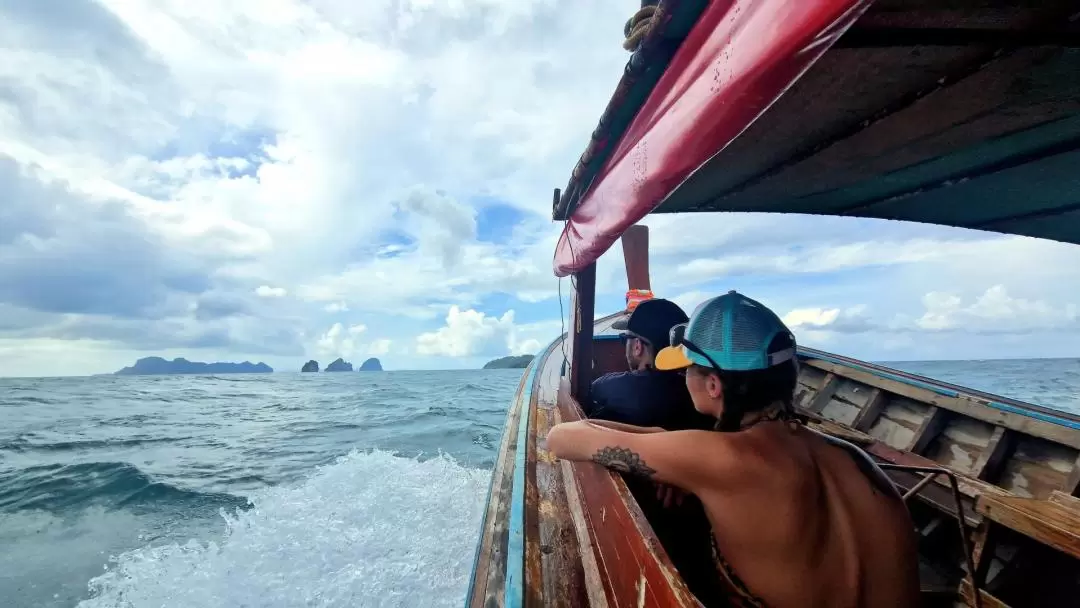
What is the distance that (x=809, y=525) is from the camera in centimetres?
114

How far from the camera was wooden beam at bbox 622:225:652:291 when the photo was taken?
21.2 feet

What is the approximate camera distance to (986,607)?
7.42 ft

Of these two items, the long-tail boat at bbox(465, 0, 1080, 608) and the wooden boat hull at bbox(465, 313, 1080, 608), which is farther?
the wooden boat hull at bbox(465, 313, 1080, 608)

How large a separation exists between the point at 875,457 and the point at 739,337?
3104mm

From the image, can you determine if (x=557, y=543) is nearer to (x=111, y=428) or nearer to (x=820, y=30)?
(x=820, y=30)

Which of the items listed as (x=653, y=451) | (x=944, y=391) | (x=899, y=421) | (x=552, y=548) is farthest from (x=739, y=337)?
(x=899, y=421)

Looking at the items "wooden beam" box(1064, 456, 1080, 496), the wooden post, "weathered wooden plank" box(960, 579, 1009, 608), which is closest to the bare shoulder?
the wooden post

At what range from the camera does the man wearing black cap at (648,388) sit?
2.42 m

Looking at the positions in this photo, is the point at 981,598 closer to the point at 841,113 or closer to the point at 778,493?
the point at 778,493

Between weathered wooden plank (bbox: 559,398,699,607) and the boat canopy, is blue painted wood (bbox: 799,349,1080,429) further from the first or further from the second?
weathered wooden plank (bbox: 559,398,699,607)

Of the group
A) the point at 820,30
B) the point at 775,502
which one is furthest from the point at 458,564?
the point at 820,30

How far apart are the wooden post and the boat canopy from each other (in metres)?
0.50

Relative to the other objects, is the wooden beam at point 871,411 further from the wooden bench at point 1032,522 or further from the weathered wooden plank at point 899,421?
the wooden bench at point 1032,522

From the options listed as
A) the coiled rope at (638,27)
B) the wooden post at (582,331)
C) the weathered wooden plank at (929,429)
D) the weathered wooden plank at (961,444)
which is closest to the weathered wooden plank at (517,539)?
the wooden post at (582,331)
